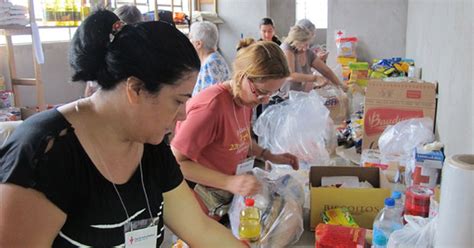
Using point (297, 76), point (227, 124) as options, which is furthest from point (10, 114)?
point (227, 124)

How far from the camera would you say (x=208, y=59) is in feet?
10.4

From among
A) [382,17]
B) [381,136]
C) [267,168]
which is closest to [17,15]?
[267,168]

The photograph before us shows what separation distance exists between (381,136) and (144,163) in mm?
1405

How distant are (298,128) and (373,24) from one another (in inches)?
102

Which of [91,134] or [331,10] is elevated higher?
[331,10]

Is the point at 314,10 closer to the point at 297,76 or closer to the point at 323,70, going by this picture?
the point at 323,70

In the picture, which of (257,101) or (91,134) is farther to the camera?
(257,101)

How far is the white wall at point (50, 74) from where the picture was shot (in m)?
4.31

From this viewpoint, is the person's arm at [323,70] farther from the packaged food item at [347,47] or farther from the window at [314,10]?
the window at [314,10]

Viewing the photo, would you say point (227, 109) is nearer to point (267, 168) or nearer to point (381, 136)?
point (267, 168)

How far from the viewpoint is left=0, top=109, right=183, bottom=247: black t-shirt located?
829mm

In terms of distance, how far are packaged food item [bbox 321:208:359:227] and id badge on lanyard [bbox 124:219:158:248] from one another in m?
0.62

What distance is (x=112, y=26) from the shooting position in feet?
3.09

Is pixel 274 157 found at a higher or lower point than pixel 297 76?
A: lower
